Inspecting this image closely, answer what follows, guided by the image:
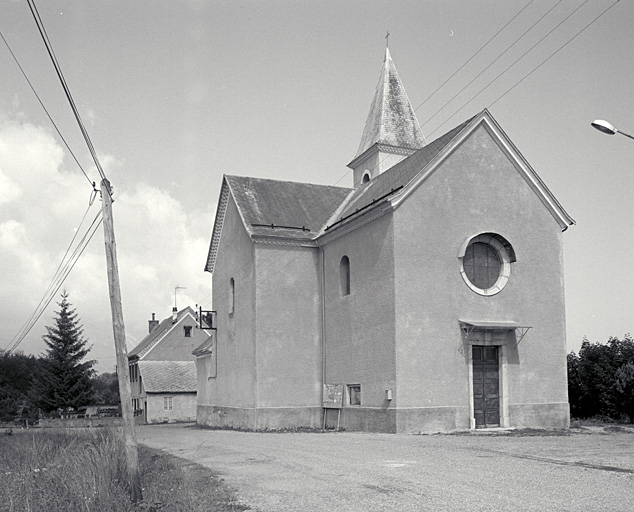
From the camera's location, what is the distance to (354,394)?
86.6 feet

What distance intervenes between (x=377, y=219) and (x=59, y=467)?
1574 centimetres

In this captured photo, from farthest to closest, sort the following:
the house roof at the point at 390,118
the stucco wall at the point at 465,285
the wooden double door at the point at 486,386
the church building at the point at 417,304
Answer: the house roof at the point at 390,118 → the wooden double door at the point at 486,386 → the church building at the point at 417,304 → the stucco wall at the point at 465,285

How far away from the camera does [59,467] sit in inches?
449

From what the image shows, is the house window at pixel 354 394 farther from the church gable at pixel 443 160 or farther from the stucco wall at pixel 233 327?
the church gable at pixel 443 160

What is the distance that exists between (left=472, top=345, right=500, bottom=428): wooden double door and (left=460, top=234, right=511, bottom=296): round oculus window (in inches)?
84.6

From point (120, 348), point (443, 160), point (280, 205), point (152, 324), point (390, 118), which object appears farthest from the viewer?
point (152, 324)

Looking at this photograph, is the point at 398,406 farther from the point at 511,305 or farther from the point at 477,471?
the point at 477,471

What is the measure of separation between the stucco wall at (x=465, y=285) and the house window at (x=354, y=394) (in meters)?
3.31

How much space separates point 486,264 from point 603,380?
831cm

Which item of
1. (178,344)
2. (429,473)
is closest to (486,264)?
(429,473)

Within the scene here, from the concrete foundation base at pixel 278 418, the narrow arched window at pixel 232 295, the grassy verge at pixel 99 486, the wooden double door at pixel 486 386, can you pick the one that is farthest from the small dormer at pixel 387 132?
the grassy verge at pixel 99 486

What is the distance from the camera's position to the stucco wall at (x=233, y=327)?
29531 mm

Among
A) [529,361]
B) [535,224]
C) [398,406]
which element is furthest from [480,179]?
[398,406]

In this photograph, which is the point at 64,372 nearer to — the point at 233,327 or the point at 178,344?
the point at 178,344
